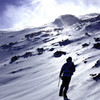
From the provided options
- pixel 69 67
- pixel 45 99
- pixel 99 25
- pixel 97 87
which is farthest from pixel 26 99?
pixel 99 25

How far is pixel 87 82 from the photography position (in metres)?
10.0

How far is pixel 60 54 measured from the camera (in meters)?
25.3

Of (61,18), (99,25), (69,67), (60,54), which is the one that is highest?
(61,18)

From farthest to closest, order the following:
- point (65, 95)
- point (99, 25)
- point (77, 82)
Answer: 1. point (99, 25)
2. point (77, 82)
3. point (65, 95)

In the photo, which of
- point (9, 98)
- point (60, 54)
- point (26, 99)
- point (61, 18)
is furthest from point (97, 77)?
point (61, 18)

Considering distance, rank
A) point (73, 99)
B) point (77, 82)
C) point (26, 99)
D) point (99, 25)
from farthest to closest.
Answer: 1. point (99, 25)
2. point (77, 82)
3. point (26, 99)
4. point (73, 99)

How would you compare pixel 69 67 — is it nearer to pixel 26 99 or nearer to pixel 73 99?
pixel 73 99

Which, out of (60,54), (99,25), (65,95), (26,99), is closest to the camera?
(65,95)

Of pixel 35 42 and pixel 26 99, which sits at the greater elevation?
pixel 35 42

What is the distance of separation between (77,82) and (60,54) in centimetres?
1477

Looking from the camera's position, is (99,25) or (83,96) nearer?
(83,96)

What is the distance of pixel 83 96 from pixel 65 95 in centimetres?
95

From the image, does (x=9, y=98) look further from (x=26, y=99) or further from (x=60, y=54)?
(x=60, y=54)

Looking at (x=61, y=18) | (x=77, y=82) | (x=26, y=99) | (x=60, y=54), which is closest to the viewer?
(x=26, y=99)
